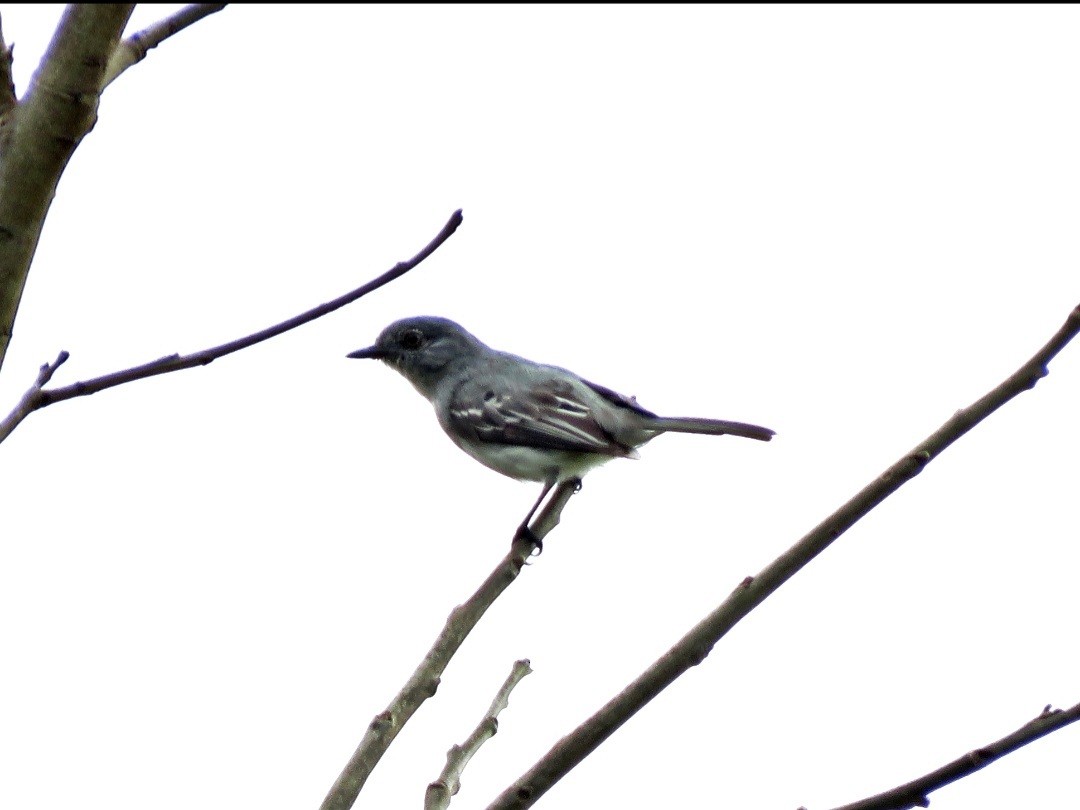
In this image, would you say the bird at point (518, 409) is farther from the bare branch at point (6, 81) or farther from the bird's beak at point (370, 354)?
the bare branch at point (6, 81)

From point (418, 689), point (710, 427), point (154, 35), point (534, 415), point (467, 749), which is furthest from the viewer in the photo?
point (534, 415)

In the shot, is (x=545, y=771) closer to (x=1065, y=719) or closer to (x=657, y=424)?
(x=1065, y=719)

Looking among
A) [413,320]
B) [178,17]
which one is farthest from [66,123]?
[413,320]

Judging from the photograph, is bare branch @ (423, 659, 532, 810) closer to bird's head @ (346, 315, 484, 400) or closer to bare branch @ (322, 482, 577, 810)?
bare branch @ (322, 482, 577, 810)

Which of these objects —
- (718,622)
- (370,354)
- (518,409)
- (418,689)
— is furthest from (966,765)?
(370,354)

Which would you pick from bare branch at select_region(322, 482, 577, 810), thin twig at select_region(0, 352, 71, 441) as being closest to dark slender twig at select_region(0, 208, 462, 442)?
thin twig at select_region(0, 352, 71, 441)

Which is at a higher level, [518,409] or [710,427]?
[518,409]

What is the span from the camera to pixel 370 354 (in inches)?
320

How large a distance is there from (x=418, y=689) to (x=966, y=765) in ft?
4.15

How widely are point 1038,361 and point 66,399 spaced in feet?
6.09

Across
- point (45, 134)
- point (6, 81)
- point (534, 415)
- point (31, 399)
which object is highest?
point (534, 415)

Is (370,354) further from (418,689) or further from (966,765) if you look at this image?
(966,765)

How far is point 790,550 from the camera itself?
2.38 metres

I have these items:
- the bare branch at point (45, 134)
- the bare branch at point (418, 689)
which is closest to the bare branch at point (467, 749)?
the bare branch at point (418, 689)
